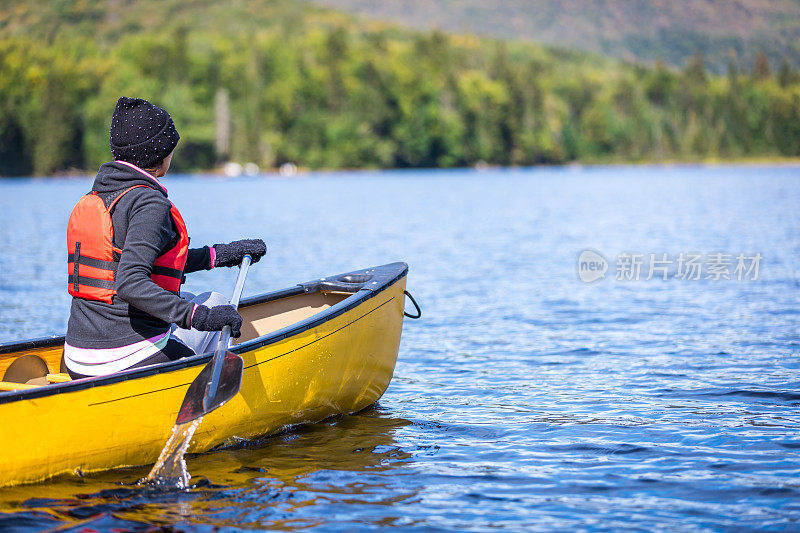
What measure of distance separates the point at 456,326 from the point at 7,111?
87.2 meters

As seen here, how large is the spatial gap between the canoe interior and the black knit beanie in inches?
62.4

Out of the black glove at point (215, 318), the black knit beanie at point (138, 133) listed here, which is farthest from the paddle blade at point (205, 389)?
the black knit beanie at point (138, 133)

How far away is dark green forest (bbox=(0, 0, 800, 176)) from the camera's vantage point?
89875mm

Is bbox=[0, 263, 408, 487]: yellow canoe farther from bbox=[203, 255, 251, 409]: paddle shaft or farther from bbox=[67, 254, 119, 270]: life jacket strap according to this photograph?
bbox=[67, 254, 119, 270]: life jacket strap

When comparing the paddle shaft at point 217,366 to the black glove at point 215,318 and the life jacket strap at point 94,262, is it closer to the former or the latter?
the black glove at point 215,318

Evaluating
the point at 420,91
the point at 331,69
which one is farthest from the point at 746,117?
the point at 331,69

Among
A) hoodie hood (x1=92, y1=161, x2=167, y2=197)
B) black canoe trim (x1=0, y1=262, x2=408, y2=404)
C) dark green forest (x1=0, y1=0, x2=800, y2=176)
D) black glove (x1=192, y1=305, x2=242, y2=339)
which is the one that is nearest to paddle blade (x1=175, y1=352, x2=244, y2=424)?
black canoe trim (x1=0, y1=262, x2=408, y2=404)

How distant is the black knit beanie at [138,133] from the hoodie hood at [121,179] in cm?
7

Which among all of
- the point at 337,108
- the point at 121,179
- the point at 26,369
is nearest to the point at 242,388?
the point at 26,369

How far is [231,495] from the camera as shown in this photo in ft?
19.0
